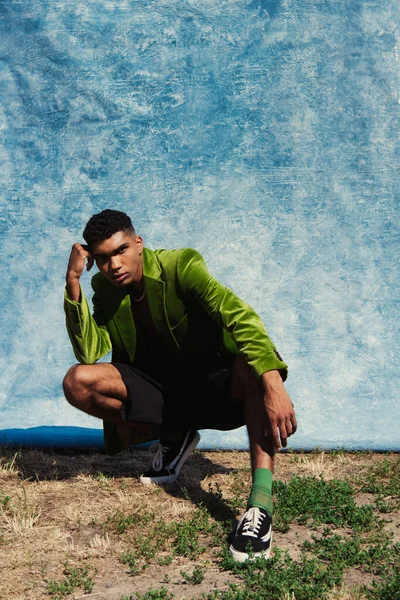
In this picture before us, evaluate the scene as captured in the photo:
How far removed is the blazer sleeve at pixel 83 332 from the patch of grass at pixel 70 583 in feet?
3.80

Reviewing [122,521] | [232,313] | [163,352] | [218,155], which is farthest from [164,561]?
[218,155]

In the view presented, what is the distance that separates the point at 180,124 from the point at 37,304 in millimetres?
2001

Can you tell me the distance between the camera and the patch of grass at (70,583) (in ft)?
10.1

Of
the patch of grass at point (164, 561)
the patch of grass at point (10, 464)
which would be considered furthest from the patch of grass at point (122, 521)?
the patch of grass at point (10, 464)

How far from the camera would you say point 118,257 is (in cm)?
404

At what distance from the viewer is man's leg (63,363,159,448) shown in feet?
13.3

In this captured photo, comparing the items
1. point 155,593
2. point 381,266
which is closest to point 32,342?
point 381,266

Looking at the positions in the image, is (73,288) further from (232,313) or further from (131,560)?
(131,560)

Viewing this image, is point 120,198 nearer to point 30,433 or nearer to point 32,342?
point 32,342

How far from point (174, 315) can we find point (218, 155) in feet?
9.66

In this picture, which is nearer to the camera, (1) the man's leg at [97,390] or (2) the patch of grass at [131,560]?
(2) the patch of grass at [131,560]

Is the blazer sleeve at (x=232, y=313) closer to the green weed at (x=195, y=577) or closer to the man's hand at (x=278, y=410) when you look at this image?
the man's hand at (x=278, y=410)

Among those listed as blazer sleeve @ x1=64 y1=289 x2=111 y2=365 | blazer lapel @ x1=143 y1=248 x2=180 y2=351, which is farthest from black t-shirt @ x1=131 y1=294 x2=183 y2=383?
blazer sleeve @ x1=64 y1=289 x2=111 y2=365

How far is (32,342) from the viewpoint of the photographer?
6.38 metres
